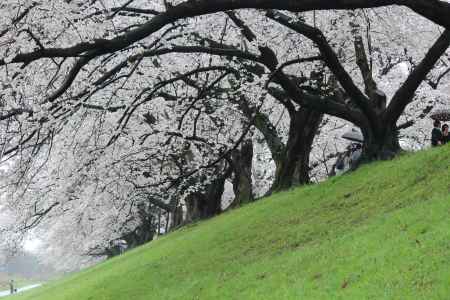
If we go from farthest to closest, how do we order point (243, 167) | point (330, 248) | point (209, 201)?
point (209, 201) < point (243, 167) < point (330, 248)

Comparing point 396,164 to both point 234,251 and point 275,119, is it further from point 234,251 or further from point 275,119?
point 275,119

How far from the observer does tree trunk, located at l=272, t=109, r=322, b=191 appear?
1862cm

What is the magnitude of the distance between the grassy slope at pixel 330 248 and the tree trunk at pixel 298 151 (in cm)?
164

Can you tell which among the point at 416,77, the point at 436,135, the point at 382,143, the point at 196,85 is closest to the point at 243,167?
the point at 196,85

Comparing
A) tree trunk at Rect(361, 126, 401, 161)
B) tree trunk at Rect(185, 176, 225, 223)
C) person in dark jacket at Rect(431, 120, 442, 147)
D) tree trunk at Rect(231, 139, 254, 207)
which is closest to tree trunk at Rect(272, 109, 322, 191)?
tree trunk at Rect(361, 126, 401, 161)

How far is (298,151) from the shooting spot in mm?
19188

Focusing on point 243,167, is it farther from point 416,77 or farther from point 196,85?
point 416,77

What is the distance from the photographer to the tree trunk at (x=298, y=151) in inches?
733

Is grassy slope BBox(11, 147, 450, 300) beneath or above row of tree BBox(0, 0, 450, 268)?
beneath

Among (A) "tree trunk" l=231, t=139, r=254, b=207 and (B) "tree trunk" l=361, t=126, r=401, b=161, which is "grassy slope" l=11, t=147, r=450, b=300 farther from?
(A) "tree trunk" l=231, t=139, r=254, b=207

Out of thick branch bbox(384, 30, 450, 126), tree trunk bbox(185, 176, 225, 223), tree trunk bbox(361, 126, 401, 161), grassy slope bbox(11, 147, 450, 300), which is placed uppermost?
tree trunk bbox(185, 176, 225, 223)

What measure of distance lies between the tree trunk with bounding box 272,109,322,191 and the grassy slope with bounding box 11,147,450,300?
1.64 meters

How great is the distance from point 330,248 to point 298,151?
934 cm

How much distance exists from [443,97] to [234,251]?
15421mm
